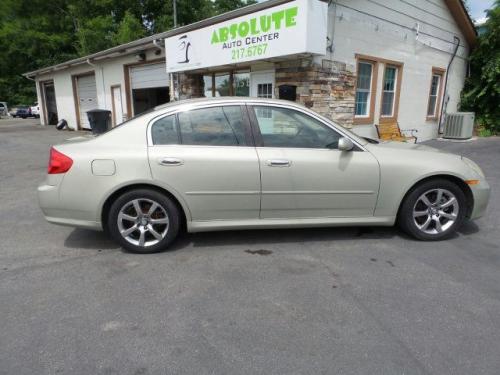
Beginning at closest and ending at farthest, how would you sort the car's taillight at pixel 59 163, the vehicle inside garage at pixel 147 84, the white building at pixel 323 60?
the car's taillight at pixel 59 163
the white building at pixel 323 60
the vehicle inside garage at pixel 147 84

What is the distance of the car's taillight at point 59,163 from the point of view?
11.3 ft

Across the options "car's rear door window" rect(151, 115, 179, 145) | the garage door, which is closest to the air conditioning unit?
"car's rear door window" rect(151, 115, 179, 145)

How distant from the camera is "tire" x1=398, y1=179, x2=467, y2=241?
3854 millimetres

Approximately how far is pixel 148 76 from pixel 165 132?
34.6 feet

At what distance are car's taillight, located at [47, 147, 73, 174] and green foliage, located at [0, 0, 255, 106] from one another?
28.1 m

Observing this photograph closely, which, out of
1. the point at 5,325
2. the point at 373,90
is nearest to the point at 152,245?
the point at 5,325

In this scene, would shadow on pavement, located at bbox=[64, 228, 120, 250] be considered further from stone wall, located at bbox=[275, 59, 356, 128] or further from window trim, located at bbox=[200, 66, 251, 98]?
window trim, located at bbox=[200, 66, 251, 98]

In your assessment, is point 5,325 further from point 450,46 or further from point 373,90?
point 450,46

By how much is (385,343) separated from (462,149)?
10.7 metres

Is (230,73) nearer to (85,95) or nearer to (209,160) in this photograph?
(209,160)

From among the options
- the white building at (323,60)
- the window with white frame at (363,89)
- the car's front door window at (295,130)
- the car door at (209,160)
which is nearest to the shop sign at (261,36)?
the white building at (323,60)

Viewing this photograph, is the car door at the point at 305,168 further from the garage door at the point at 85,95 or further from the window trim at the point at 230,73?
the garage door at the point at 85,95

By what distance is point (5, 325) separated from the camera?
98.3 inches

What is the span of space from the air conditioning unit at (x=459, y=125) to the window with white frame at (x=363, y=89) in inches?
197
